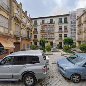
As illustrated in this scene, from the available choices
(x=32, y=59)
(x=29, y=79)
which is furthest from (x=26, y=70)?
(x=32, y=59)

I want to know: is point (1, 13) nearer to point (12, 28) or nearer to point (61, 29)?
point (12, 28)

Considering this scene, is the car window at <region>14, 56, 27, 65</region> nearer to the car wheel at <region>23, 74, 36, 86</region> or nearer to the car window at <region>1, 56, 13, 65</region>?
the car window at <region>1, 56, 13, 65</region>

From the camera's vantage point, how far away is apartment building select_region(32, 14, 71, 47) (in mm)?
64062

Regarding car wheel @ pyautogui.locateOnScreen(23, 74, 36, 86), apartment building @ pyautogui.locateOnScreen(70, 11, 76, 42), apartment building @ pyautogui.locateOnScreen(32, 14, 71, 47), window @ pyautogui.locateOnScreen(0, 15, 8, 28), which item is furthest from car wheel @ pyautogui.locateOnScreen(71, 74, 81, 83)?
apartment building @ pyautogui.locateOnScreen(32, 14, 71, 47)

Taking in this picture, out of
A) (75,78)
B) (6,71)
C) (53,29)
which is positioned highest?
(53,29)

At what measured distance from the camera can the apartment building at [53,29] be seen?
64.1m

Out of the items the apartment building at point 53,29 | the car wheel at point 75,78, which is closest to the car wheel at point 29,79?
the car wheel at point 75,78

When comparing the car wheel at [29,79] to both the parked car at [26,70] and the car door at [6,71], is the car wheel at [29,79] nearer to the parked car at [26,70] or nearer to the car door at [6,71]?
the parked car at [26,70]

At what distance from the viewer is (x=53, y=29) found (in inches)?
2571

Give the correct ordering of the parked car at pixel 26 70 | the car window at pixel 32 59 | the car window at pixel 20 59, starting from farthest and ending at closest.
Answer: the car window at pixel 20 59
the car window at pixel 32 59
the parked car at pixel 26 70

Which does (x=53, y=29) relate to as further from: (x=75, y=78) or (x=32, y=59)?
(x=32, y=59)

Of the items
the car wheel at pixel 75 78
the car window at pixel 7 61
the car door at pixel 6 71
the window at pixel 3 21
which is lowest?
the car wheel at pixel 75 78

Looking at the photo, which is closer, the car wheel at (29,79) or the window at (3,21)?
the car wheel at (29,79)

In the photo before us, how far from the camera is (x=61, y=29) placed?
6488 centimetres
